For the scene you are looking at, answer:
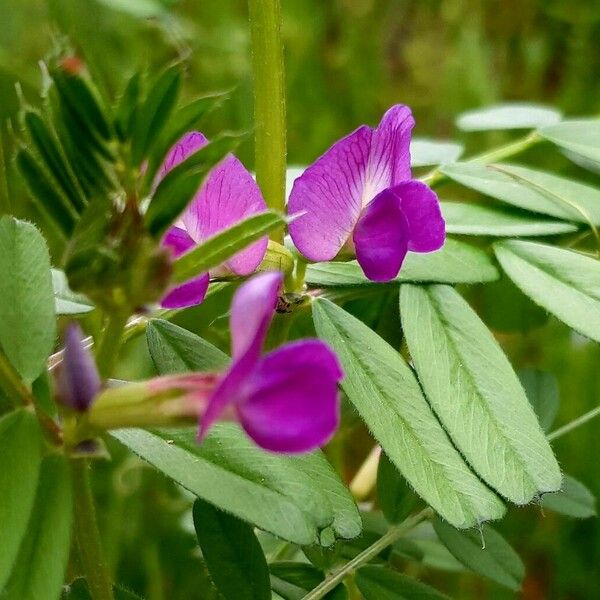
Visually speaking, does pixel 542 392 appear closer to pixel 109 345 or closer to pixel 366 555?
pixel 366 555

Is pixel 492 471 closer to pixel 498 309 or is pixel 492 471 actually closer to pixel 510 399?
pixel 510 399

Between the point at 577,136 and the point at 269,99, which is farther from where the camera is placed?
the point at 577,136

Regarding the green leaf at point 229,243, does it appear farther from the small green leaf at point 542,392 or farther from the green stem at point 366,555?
the small green leaf at point 542,392

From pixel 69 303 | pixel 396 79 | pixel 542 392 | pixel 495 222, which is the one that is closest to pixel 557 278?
pixel 495 222

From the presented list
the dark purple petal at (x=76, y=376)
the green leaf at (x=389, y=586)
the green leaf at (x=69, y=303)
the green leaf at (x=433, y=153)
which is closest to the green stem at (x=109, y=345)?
the dark purple petal at (x=76, y=376)

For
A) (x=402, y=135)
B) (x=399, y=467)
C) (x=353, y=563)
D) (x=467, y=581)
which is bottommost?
(x=467, y=581)

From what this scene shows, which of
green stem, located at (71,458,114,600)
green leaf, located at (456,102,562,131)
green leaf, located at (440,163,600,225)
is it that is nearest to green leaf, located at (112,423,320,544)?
green stem, located at (71,458,114,600)

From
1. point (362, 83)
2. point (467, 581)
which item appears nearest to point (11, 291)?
point (467, 581)
